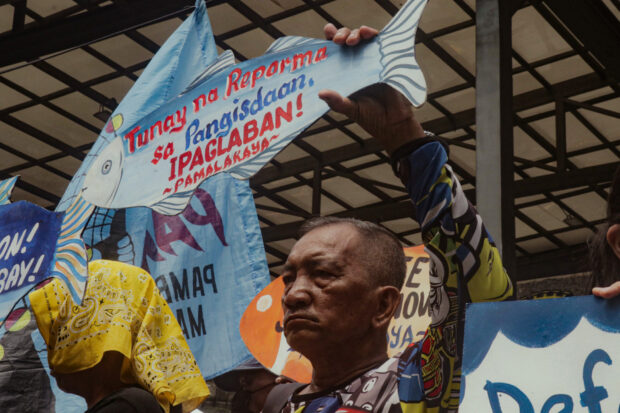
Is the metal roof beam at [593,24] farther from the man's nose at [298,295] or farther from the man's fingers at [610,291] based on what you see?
the man's fingers at [610,291]

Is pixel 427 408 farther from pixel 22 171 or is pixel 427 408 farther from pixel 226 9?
pixel 22 171

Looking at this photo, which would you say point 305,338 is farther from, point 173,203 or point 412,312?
point 412,312

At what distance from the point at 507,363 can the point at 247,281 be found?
1469mm

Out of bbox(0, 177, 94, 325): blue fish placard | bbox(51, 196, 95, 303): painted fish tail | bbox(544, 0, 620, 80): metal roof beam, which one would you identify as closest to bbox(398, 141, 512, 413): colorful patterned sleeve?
bbox(51, 196, 95, 303): painted fish tail

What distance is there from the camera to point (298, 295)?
1508 mm

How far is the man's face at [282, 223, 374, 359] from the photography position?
1483 millimetres

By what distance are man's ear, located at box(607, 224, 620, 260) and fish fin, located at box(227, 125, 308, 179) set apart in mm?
1090

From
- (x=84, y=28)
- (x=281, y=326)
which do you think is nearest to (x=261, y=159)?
(x=281, y=326)

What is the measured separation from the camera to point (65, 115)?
9539 millimetres

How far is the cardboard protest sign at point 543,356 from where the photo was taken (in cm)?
112

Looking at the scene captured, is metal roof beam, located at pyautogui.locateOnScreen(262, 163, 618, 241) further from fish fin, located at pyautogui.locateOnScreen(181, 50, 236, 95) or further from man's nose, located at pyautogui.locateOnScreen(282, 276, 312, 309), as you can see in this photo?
man's nose, located at pyautogui.locateOnScreen(282, 276, 312, 309)

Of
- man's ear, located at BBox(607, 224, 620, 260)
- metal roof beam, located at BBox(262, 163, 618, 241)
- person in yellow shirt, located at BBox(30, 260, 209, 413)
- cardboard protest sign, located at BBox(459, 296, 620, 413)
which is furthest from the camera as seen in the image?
metal roof beam, located at BBox(262, 163, 618, 241)

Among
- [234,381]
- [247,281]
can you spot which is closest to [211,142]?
[247,281]

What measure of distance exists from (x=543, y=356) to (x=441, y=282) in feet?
0.82
